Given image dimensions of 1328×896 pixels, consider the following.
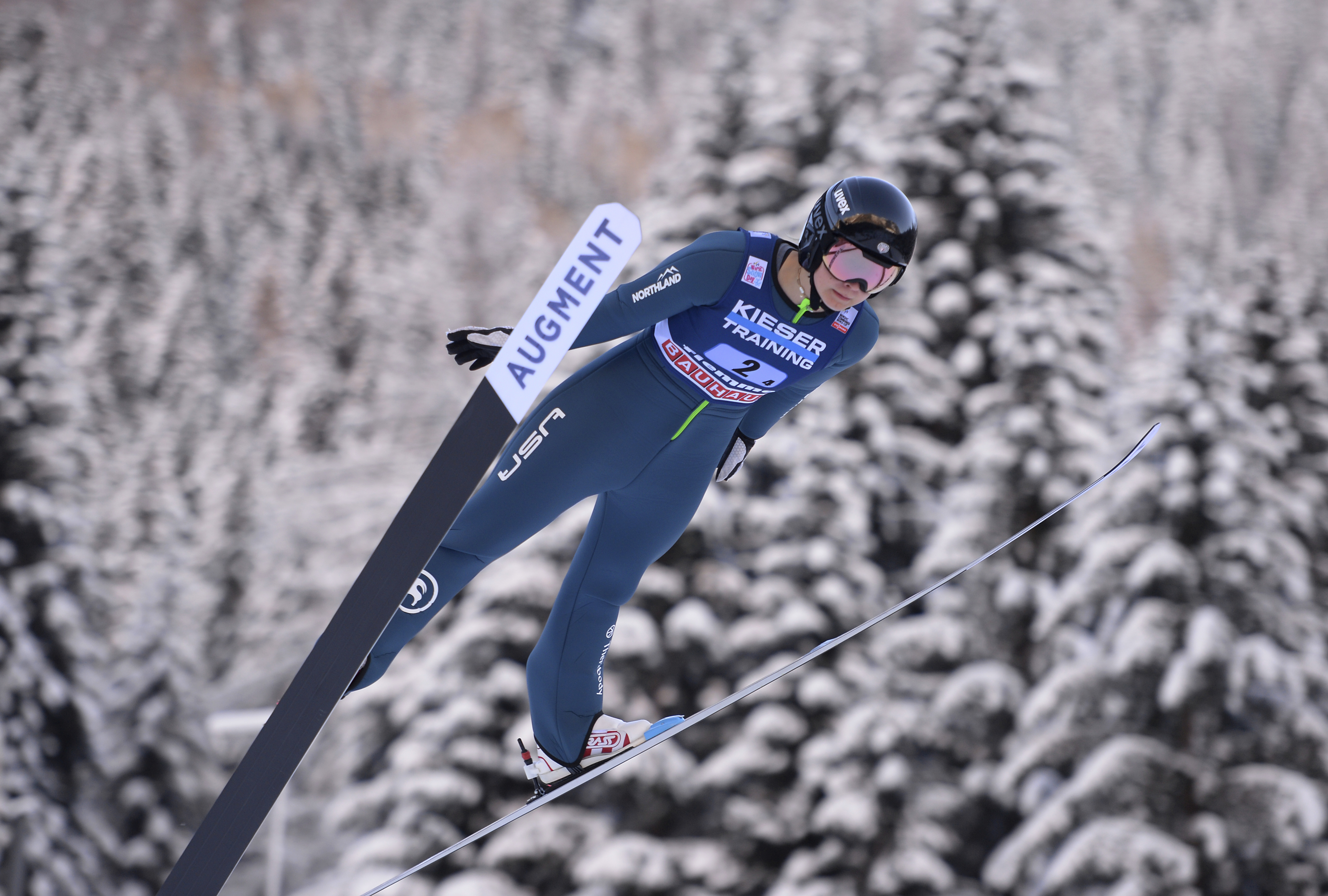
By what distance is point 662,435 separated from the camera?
2.72 meters

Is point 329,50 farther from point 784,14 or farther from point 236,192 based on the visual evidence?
point 784,14

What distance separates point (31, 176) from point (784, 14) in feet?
128

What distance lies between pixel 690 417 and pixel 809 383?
1.17 feet

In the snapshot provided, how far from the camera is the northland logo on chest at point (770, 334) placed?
2605 mm

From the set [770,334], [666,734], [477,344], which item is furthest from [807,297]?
[666,734]

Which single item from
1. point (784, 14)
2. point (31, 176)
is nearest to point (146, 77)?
point (784, 14)

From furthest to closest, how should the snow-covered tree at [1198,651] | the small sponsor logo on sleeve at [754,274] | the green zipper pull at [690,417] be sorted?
1. the snow-covered tree at [1198,651]
2. the green zipper pull at [690,417]
3. the small sponsor logo on sleeve at [754,274]

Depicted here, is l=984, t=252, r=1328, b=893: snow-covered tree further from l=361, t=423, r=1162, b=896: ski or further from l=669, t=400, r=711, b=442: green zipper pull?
l=669, t=400, r=711, b=442: green zipper pull

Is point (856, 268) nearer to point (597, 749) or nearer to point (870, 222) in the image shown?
point (870, 222)

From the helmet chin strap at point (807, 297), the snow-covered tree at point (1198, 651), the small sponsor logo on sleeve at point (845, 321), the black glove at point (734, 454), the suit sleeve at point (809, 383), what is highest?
the helmet chin strap at point (807, 297)

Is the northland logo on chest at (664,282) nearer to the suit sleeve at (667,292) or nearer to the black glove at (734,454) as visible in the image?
the suit sleeve at (667,292)

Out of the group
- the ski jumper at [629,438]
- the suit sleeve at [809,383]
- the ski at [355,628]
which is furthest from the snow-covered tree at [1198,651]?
the ski at [355,628]

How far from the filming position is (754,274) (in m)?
2.59

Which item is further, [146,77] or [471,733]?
[146,77]
